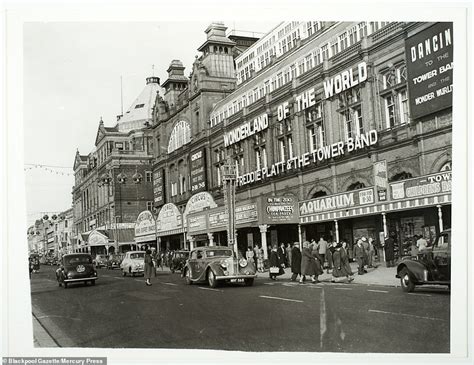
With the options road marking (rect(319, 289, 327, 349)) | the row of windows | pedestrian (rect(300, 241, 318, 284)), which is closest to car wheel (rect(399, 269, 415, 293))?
road marking (rect(319, 289, 327, 349))

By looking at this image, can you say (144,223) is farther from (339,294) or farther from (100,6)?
(100,6)

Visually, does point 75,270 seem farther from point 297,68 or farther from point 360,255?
point 297,68

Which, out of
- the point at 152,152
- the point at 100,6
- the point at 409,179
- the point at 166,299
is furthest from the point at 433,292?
the point at 152,152

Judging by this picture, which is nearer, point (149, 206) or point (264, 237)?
point (264, 237)

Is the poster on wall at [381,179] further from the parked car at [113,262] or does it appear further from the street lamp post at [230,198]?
the parked car at [113,262]

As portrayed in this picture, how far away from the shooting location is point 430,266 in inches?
436

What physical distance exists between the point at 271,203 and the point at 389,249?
7391 millimetres

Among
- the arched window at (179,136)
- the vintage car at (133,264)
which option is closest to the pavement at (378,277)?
the vintage car at (133,264)

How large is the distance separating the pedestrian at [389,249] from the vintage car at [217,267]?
13.6ft

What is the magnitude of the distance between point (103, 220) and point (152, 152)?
883 cm

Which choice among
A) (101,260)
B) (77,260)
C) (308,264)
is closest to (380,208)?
(308,264)

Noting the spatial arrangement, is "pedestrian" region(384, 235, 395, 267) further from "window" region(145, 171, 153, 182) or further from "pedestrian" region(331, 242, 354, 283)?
"window" region(145, 171, 153, 182)

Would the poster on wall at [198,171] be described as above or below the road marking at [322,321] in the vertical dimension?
above

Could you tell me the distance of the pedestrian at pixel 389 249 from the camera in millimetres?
15797
